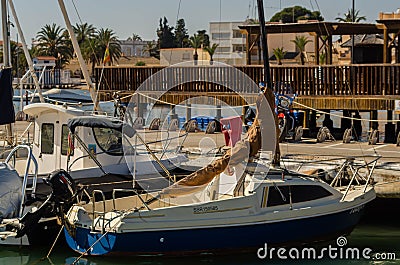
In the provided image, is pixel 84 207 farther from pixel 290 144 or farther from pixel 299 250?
pixel 290 144

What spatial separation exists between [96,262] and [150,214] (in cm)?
183

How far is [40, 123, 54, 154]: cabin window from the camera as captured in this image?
21047 millimetres

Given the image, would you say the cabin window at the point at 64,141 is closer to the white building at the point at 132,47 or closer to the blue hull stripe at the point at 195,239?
the blue hull stripe at the point at 195,239

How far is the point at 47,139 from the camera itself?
69.4 feet

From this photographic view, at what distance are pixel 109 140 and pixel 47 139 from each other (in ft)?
5.68

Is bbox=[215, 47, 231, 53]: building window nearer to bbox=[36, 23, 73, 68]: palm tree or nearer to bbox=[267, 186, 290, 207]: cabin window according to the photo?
bbox=[36, 23, 73, 68]: palm tree

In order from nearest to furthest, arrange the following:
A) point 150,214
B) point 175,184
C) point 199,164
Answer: point 150,214 → point 175,184 → point 199,164

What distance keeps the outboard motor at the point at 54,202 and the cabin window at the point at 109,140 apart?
357cm

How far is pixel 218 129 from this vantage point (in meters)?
31.0

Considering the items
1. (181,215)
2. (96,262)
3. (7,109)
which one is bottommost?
(96,262)

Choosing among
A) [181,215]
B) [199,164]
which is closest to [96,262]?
[181,215]

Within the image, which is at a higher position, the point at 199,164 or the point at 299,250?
the point at 199,164

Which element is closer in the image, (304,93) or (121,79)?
(304,93)

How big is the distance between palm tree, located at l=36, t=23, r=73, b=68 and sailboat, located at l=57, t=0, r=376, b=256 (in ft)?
314
